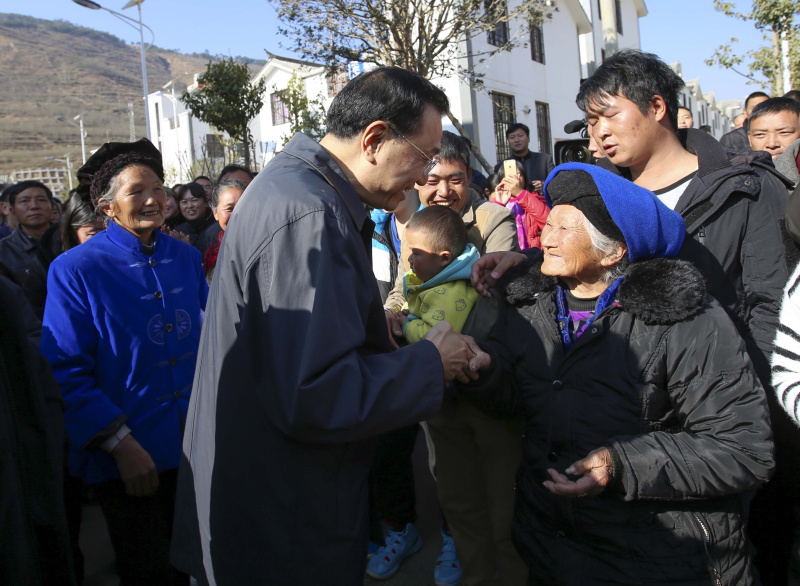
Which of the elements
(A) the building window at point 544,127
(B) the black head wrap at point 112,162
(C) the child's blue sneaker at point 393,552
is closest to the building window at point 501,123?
(A) the building window at point 544,127

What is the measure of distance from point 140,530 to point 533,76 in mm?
17543

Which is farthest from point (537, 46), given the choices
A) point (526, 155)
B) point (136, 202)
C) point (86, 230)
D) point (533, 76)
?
point (136, 202)

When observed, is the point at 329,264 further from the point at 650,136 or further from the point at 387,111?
the point at 650,136

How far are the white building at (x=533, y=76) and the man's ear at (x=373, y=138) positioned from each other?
30.3 ft

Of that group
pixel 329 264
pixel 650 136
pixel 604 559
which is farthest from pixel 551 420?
pixel 650 136

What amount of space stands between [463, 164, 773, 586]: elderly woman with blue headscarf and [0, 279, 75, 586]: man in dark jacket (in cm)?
132

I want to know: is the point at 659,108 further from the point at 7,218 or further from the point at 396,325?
the point at 7,218

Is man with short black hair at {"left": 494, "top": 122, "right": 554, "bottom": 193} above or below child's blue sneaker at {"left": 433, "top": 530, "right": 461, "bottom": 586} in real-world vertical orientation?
above

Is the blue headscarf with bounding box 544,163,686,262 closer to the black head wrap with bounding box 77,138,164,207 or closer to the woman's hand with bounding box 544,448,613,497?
the woman's hand with bounding box 544,448,613,497

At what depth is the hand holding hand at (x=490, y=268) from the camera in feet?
7.86

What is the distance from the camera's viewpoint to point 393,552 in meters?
3.29

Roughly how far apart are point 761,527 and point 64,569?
270cm

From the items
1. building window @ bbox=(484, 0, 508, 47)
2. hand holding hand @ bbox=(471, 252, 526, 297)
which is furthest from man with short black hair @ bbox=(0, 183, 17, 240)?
building window @ bbox=(484, 0, 508, 47)

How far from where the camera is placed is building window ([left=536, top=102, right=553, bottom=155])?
1855cm
